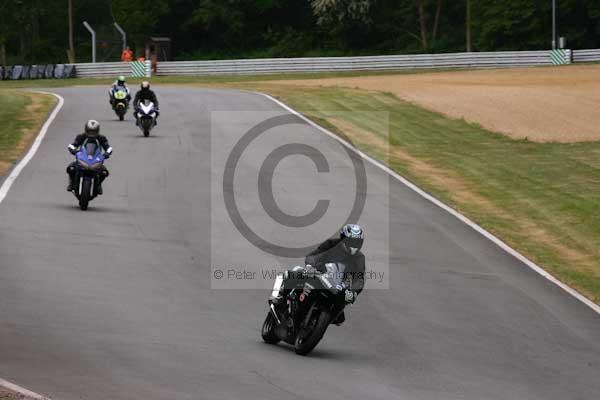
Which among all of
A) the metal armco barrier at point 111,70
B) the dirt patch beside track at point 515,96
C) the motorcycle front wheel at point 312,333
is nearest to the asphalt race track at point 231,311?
the motorcycle front wheel at point 312,333

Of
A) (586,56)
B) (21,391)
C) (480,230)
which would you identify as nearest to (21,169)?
(480,230)

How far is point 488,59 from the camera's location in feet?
231

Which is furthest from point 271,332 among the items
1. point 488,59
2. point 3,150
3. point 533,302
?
point 488,59

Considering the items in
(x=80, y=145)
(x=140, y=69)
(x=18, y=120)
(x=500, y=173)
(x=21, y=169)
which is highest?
(x=140, y=69)

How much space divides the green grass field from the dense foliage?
37774mm

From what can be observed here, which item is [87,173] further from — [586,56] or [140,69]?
[586,56]

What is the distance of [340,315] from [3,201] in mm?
11818

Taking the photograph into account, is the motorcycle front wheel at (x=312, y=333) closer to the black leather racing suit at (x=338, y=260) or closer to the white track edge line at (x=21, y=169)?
the black leather racing suit at (x=338, y=260)

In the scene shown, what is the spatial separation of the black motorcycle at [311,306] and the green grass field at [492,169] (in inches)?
282

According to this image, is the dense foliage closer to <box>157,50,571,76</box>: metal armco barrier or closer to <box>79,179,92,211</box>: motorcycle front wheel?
<box>157,50,571,76</box>: metal armco barrier

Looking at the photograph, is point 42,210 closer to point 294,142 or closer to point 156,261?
point 156,261

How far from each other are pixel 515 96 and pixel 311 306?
36323mm

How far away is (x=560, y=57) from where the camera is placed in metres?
69.1

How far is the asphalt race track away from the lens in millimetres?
12570
